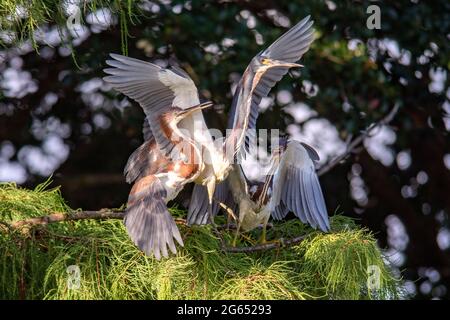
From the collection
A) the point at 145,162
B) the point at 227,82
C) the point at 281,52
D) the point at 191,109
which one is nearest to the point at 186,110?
the point at 191,109

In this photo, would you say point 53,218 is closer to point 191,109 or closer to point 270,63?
point 191,109

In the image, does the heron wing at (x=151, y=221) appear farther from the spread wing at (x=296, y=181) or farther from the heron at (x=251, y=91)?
the spread wing at (x=296, y=181)

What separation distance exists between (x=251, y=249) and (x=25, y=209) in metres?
0.51

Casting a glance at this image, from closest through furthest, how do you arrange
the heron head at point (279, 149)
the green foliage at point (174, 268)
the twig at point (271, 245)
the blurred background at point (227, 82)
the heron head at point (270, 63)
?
the green foliage at point (174, 268)
the twig at point (271, 245)
the heron head at point (270, 63)
the heron head at point (279, 149)
the blurred background at point (227, 82)

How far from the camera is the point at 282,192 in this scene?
8.34 ft

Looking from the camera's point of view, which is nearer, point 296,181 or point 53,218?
point 53,218

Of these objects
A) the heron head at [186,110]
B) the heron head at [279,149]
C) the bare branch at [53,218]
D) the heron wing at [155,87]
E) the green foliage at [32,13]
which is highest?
the green foliage at [32,13]

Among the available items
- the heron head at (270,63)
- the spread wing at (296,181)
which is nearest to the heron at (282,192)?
the spread wing at (296,181)

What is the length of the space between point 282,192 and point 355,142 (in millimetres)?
844

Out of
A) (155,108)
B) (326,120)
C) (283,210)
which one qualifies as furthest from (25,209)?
(326,120)

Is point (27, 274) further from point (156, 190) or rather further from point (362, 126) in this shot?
point (362, 126)

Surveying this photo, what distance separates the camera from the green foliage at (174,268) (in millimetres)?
1944

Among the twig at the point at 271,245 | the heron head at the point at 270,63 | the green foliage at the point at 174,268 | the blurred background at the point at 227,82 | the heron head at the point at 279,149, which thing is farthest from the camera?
the blurred background at the point at 227,82

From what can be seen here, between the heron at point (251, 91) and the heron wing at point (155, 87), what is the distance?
0.11m
